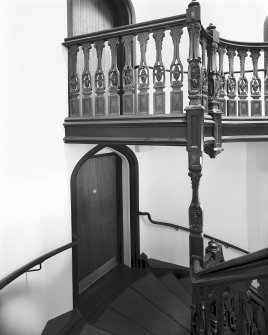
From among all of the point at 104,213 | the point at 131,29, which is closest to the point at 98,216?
the point at 104,213

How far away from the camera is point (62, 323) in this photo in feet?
12.6

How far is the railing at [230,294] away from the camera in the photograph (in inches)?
83.3

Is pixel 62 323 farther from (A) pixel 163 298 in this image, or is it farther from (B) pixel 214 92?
(B) pixel 214 92

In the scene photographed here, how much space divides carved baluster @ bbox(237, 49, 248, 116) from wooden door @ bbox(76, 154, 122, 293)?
212cm

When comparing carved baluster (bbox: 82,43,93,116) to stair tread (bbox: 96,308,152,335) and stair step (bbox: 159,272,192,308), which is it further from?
stair step (bbox: 159,272,192,308)

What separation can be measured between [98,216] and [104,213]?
0.20 metres

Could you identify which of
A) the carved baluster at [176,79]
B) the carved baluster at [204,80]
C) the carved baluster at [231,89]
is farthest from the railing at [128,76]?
the carved baluster at [231,89]

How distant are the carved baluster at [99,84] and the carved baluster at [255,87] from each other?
1.81 m

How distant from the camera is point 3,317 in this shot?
337cm

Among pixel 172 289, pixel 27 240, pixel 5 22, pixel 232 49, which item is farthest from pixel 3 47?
pixel 172 289

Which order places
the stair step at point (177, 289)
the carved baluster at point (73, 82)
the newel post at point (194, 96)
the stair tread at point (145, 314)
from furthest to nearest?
Result: 1. the stair step at point (177, 289)
2. the carved baluster at point (73, 82)
3. the stair tread at point (145, 314)
4. the newel post at point (194, 96)

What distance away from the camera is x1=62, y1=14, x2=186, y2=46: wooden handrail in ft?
10.6

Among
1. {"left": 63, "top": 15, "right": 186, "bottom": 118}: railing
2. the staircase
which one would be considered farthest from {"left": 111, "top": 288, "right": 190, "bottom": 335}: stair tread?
{"left": 63, "top": 15, "right": 186, "bottom": 118}: railing

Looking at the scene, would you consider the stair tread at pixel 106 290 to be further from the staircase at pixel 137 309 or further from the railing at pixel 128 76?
the railing at pixel 128 76
